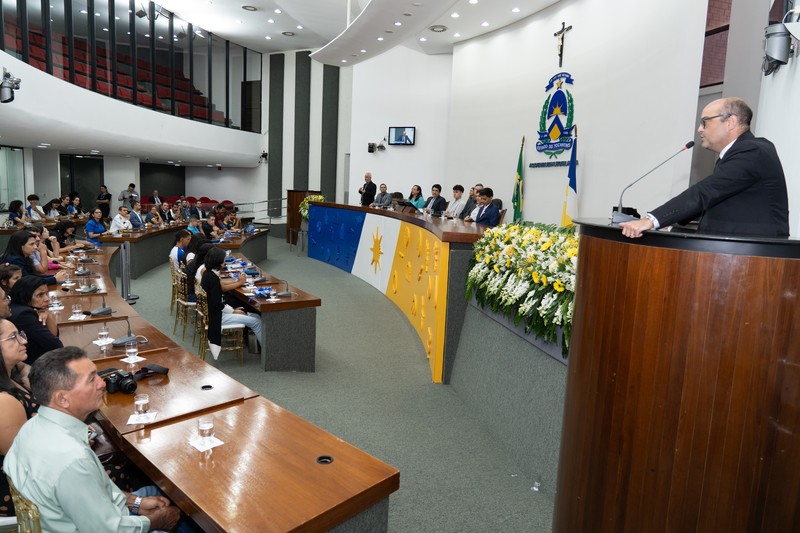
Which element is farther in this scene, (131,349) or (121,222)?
(121,222)

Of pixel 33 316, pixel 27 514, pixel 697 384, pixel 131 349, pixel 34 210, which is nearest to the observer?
pixel 697 384

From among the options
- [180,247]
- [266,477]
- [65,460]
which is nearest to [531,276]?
[266,477]

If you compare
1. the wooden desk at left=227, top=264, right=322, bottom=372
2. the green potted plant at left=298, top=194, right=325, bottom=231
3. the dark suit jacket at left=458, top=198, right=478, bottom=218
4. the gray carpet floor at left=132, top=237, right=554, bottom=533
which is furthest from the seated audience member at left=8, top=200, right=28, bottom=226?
the dark suit jacket at left=458, top=198, right=478, bottom=218

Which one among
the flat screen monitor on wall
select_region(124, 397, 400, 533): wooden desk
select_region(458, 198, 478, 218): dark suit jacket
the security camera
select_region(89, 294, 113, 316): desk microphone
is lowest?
select_region(124, 397, 400, 533): wooden desk

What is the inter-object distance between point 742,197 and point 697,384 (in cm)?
77

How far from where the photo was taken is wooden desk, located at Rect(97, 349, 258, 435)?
260 centimetres

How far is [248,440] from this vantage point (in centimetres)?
238

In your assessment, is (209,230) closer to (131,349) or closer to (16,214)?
(16,214)

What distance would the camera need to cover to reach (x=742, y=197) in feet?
6.39

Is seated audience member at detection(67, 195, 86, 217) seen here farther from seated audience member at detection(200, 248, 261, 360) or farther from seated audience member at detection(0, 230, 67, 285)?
seated audience member at detection(200, 248, 261, 360)

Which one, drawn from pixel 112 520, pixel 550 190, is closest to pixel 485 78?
pixel 550 190

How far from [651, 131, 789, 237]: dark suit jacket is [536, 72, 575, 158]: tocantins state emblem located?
638 cm

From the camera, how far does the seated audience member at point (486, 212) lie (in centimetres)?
691

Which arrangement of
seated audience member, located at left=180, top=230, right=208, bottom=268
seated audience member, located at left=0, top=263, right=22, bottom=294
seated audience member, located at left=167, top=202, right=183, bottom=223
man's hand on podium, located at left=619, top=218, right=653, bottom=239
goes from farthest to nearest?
1. seated audience member, located at left=167, top=202, right=183, bottom=223
2. seated audience member, located at left=180, top=230, right=208, bottom=268
3. seated audience member, located at left=0, top=263, right=22, bottom=294
4. man's hand on podium, located at left=619, top=218, right=653, bottom=239
